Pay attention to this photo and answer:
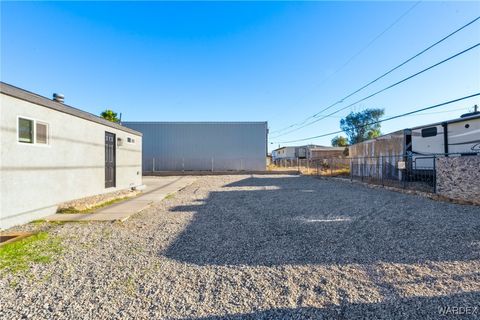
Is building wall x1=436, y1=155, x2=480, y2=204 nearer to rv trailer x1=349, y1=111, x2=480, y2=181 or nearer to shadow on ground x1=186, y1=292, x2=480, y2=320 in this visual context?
rv trailer x1=349, y1=111, x2=480, y2=181

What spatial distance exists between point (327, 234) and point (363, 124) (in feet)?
179

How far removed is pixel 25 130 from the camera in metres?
5.27

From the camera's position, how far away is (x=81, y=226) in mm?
4918

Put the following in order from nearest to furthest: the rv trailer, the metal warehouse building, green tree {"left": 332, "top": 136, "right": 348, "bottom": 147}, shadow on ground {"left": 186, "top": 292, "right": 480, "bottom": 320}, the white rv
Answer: shadow on ground {"left": 186, "top": 292, "right": 480, "bottom": 320}
the white rv
the rv trailer
the metal warehouse building
green tree {"left": 332, "top": 136, "right": 348, "bottom": 147}

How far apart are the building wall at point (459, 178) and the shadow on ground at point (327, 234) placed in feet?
1.89

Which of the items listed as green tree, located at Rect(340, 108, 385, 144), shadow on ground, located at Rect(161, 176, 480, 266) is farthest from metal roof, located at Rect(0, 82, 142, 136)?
green tree, located at Rect(340, 108, 385, 144)

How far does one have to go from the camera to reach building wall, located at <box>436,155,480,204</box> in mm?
6961

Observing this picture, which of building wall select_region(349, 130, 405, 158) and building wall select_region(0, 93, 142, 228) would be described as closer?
building wall select_region(0, 93, 142, 228)

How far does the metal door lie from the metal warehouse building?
556 inches

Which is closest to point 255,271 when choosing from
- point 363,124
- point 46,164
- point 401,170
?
point 46,164

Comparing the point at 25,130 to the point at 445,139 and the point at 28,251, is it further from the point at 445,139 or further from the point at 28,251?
the point at 445,139

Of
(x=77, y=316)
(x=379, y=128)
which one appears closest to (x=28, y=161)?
(x=77, y=316)

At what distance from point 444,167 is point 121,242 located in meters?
9.66

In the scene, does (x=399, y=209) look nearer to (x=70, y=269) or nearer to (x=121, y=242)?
(x=121, y=242)
